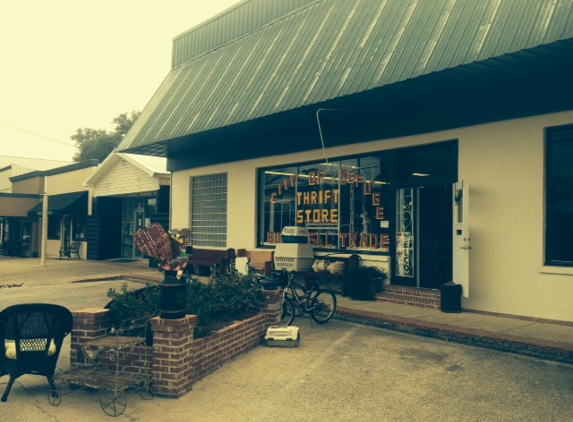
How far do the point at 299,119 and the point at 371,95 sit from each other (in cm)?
268

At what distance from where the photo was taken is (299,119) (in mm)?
12680

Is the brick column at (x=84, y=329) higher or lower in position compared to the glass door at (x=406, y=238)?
lower

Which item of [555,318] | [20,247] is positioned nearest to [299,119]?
[555,318]

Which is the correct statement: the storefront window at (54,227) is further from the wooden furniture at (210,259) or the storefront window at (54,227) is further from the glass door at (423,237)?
the glass door at (423,237)

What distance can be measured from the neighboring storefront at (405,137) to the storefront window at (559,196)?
0.06ft

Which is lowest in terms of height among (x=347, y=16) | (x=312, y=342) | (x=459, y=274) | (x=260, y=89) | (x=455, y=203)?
(x=312, y=342)

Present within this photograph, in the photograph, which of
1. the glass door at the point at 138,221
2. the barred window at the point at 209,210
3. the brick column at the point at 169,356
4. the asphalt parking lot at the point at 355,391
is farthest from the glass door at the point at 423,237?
the glass door at the point at 138,221

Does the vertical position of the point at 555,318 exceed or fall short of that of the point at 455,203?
it falls short

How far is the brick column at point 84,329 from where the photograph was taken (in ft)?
21.2

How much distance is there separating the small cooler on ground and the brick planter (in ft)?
1.87

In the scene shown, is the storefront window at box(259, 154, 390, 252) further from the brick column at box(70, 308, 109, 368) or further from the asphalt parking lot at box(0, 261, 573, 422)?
the brick column at box(70, 308, 109, 368)

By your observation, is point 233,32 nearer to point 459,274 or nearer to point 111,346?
point 459,274

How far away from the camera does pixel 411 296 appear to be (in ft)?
35.7

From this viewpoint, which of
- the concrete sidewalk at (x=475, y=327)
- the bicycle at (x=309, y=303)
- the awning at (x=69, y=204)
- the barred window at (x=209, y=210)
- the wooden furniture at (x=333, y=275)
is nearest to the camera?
the concrete sidewalk at (x=475, y=327)
